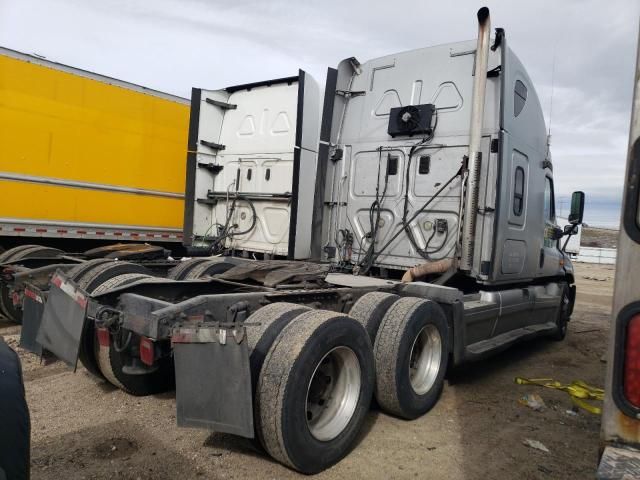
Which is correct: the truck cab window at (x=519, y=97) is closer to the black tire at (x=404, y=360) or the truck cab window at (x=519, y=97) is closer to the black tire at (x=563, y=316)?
the black tire at (x=404, y=360)

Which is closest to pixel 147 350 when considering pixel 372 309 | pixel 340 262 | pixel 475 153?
pixel 372 309

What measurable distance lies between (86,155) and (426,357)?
6.23 meters

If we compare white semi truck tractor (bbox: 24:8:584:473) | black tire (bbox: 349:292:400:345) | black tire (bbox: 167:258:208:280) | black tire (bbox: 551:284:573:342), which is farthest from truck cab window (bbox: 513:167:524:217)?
black tire (bbox: 167:258:208:280)

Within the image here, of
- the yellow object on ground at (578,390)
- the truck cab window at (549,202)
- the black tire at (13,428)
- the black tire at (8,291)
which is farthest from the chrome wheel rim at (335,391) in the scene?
the truck cab window at (549,202)

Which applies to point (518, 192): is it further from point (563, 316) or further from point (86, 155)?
point (86, 155)

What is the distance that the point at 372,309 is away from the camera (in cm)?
418

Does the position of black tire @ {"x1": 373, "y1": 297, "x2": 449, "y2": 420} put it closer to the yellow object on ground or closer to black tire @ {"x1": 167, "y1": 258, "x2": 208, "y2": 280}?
the yellow object on ground

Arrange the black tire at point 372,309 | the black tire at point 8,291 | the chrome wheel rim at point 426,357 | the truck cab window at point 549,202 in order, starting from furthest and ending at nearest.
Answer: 1. the truck cab window at point 549,202
2. the black tire at point 8,291
3. the chrome wheel rim at point 426,357
4. the black tire at point 372,309

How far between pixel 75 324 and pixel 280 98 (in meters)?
4.14

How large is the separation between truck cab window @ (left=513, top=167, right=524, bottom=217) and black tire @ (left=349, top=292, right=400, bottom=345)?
2256 millimetres

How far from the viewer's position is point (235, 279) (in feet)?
14.9

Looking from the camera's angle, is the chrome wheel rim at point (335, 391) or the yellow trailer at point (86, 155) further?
the yellow trailer at point (86, 155)

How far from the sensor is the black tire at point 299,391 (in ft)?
9.55

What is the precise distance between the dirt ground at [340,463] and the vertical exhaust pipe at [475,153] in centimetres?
148
